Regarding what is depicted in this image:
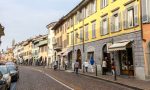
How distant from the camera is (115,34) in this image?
33.0 meters

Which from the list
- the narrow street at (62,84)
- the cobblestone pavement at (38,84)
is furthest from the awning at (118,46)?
the cobblestone pavement at (38,84)

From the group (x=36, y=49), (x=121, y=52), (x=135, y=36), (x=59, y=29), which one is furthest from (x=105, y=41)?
(x=36, y=49)

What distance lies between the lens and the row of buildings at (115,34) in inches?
1074

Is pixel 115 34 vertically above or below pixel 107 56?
above

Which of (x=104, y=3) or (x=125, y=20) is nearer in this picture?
(x=125, y=20)

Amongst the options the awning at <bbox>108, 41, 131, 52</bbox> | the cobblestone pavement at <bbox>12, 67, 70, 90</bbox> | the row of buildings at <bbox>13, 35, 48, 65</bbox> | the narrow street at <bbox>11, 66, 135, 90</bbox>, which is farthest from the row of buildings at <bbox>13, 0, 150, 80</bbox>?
the row of buildings at <bbox>13, 35, 48, 65</bbox>

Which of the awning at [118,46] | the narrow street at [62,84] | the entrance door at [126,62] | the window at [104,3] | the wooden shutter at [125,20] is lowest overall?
the narrow street at [62,84]

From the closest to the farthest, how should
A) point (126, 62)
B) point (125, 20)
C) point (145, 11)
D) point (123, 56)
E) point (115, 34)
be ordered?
point (145, 11)
point (125, 20)
point (126, 62)
point (123, 56)
point (115, 34)

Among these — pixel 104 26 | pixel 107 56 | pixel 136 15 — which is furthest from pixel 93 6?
pixel 136 15

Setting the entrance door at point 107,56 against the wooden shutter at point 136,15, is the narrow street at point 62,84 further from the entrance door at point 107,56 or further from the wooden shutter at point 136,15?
the entrance door at point 107,56

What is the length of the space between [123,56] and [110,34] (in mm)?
3828

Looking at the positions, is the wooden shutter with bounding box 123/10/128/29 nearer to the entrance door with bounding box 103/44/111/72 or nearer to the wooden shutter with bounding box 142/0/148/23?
the wooden shutter with bounding box 142/0/148/23

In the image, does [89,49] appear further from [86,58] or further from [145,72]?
[145,72]

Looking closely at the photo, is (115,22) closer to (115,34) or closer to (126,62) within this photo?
(115,34)
